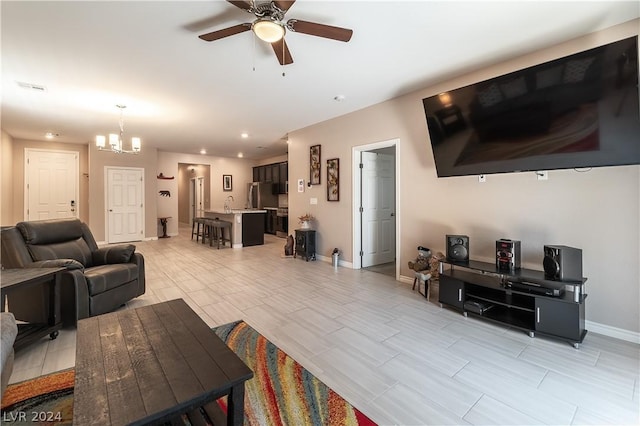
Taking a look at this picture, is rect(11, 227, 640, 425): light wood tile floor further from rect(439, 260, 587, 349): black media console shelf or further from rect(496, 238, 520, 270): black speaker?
rect(496, 238, 520, 270): black speaker

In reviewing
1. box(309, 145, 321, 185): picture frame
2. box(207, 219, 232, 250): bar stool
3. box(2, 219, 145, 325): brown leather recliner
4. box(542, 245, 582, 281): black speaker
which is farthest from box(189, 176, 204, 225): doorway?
box(542, 245, 582, 281): black speaker

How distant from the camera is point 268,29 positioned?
2078 mm

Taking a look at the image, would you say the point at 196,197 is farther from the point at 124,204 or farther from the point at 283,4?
the point at 283,4

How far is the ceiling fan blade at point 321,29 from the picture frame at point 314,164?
11.1 ft

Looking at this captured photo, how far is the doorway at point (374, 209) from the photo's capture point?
4.98 metres

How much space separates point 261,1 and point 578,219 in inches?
A: 135

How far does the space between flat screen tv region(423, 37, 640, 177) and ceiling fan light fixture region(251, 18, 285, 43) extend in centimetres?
197

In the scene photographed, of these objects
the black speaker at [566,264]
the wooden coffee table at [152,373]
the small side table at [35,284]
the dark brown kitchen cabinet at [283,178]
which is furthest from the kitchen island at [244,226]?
the black speaker at [566,264]

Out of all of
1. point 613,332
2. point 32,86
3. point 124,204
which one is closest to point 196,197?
point 124,204

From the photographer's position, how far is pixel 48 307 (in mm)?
2516

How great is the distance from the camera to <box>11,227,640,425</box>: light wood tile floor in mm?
1709

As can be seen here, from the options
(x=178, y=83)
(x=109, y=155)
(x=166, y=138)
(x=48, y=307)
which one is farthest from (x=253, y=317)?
(x=109, y=155)

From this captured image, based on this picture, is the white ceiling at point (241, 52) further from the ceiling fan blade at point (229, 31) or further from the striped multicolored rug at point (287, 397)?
the striped multicolored rug at point (287, 397)

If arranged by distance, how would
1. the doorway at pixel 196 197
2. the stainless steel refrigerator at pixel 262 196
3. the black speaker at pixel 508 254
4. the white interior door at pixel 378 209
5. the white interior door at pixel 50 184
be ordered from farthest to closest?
the doorway at pixel 196 197, the stainless steel refrigerator at pixel 262 196, the white interior door at pixel 50 184, the white interior door at pixel 378 209, the black speaker at pixel 508 254
